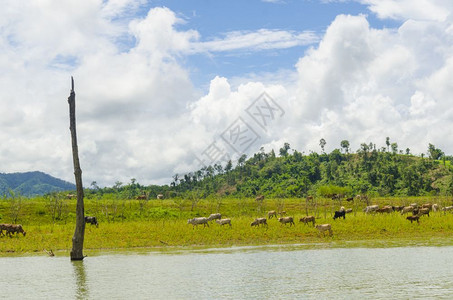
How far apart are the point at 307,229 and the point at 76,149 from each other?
889 inches

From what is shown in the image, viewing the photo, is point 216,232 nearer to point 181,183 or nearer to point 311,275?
point 311,275

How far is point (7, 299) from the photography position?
18266mm

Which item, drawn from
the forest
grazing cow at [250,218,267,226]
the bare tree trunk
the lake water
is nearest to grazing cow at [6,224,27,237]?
the lake water

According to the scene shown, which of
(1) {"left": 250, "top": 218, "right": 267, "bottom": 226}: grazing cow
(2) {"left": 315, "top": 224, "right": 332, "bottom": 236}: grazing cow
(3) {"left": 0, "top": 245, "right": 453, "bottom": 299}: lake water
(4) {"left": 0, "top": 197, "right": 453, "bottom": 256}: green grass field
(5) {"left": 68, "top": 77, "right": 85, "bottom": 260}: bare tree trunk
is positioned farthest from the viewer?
(1) {"left": 250, "top": 218, "right": 267, "bottom": 226}: grazing cow

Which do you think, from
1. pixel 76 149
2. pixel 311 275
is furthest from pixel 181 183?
pixel 311 275

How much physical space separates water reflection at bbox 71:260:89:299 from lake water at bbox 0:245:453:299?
0.03 meters

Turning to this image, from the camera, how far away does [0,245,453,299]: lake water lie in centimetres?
1834

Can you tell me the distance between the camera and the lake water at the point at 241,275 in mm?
18344

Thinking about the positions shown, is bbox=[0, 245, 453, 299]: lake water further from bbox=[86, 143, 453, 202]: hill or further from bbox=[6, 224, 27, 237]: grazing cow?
bbox=[86, 143, 453, 202]: hill

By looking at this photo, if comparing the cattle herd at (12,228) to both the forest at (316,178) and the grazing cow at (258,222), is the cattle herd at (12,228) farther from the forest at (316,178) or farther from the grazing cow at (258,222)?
the forest at (316,178)

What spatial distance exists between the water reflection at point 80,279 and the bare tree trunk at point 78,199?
103 cm

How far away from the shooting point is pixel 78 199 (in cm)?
3139

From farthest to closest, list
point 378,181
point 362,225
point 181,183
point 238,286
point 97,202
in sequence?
point 181,183 → point 378,181 → point 97,202 → point 362,225 → point 238,286

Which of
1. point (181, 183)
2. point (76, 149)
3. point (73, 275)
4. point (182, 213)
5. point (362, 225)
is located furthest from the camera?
point (181, 183)
